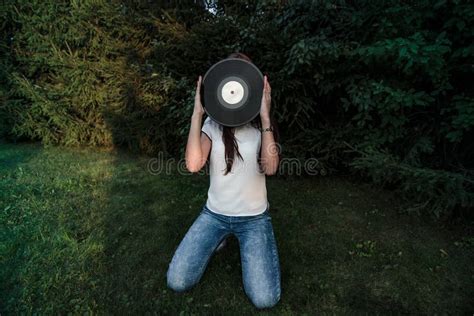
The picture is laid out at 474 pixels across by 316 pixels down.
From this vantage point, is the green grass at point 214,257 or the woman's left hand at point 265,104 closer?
the woman's left hand at point 265,104

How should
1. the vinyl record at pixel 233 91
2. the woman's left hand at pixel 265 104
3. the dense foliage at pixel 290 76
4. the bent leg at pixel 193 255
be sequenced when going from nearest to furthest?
the vinyl record at pixel 233 91
the woman's left hand at pixel 265 104
the bent leg at pixel 193 255
the dense foliage at pixel 290 76

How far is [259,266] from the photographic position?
212cm

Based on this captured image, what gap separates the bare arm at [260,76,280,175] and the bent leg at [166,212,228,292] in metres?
0.62

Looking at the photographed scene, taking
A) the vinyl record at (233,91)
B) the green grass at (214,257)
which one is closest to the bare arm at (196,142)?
the vinyl record at (233,91)

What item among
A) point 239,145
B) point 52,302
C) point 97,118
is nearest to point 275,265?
point 239,145

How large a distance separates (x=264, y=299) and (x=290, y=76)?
272 centimetres

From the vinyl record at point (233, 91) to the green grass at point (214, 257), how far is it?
4.73 feet

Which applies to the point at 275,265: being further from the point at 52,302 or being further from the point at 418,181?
the point at 52,302

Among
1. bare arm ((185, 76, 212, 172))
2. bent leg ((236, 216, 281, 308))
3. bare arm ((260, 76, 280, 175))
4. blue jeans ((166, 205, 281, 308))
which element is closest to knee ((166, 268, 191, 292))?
blue jeans ((166, 205, 281, 308))

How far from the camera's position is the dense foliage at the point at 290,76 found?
8.61 feet

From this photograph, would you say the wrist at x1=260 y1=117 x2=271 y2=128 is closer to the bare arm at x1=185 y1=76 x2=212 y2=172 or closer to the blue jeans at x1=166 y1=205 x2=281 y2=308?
the bare arm at x1=185 y1=76 x2=212 y2=172

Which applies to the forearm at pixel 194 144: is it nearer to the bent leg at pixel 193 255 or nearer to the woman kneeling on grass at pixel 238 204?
the woman kneeling on grass at pixel 238 204

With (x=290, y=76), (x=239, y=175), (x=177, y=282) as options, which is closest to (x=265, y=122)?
(x=239, y=175)

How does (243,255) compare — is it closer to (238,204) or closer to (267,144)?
(238,204)
